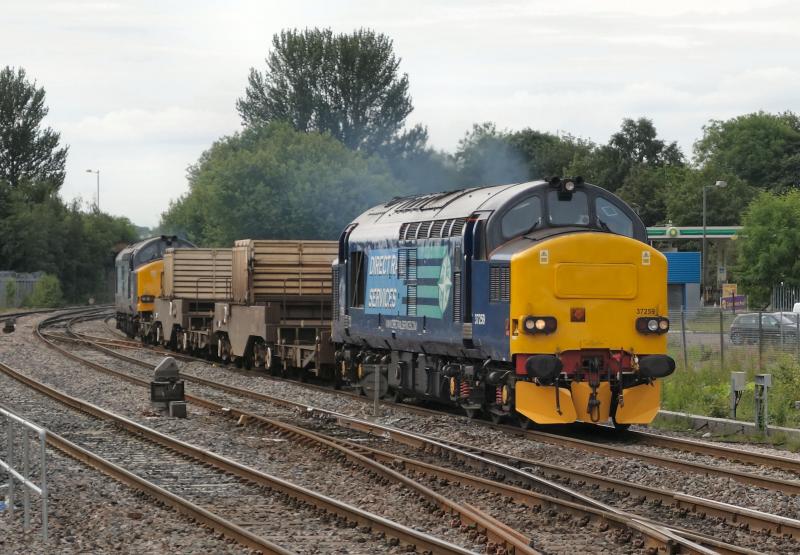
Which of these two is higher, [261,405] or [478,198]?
[478,198]

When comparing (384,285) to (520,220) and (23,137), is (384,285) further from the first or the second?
(23,137)

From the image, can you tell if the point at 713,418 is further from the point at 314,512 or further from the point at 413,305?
the point at 314,512

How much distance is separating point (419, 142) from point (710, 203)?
2051 cm

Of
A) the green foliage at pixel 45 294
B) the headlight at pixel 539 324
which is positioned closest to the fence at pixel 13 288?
the green foliage at pixel 45 294

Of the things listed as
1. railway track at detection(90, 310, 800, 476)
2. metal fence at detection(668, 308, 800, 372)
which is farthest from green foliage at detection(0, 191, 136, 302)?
railway track at detection(90, 310, 800, 476)

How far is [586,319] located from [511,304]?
37.9 inches

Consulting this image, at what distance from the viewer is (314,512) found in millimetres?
11297

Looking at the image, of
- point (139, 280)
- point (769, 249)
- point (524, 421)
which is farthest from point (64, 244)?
point (524, 421)

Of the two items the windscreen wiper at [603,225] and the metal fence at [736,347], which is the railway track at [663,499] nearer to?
the windscreen wiper at [603,225]

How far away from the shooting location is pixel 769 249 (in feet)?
180

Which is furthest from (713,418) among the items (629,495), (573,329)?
(629,495)

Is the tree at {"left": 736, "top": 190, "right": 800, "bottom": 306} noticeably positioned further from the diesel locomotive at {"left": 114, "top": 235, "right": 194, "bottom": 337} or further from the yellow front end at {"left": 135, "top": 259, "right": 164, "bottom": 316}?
the yellow front end at {"left": 135, "top": 259, "right": 164, "bottom": 316}

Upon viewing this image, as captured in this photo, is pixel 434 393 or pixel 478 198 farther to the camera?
pixel 434 393

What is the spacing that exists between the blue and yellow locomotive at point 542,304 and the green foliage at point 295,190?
37.4 meters
